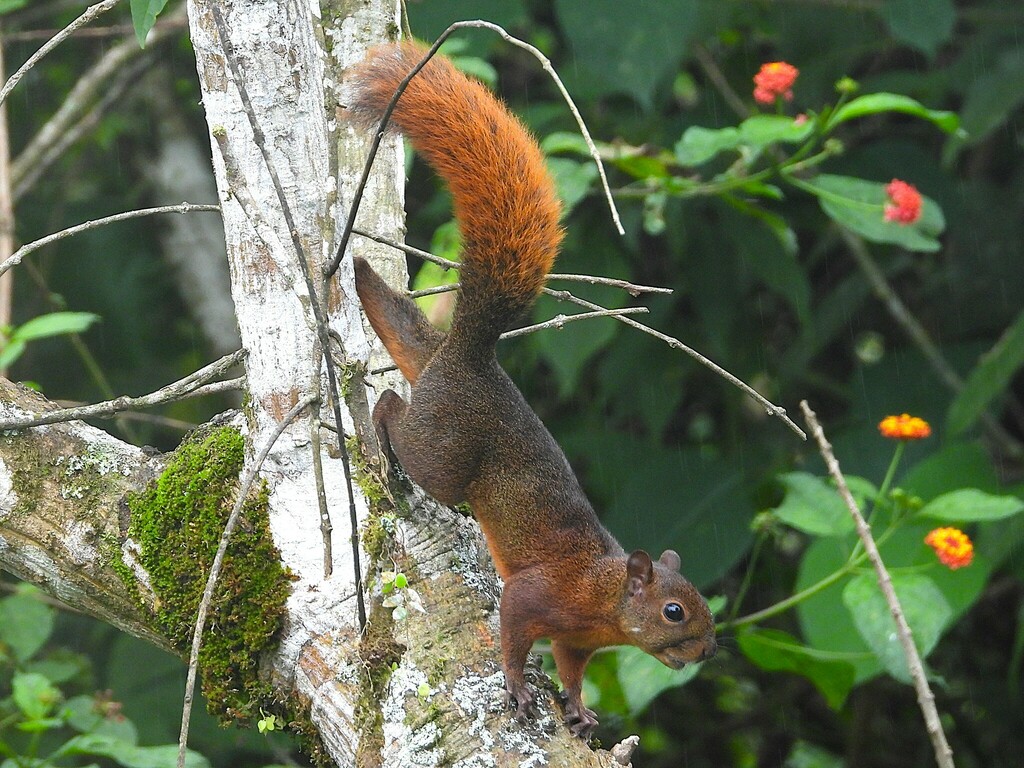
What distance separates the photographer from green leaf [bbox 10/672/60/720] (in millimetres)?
2783

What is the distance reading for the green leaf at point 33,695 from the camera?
2.78 m

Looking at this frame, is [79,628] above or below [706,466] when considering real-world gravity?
below

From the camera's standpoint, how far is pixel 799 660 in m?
3.15

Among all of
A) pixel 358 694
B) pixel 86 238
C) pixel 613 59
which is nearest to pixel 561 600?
pixel 358 694

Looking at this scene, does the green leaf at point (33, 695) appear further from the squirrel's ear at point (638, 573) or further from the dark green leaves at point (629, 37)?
the dark green leaves at point (629, 37)

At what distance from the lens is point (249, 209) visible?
2010mm

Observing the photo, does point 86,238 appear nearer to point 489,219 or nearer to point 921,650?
point 489,219

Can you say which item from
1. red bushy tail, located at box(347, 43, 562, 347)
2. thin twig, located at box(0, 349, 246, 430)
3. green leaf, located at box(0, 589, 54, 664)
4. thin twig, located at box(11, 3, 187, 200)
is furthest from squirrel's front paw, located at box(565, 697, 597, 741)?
thin twig, located at box(11, 3, 187, 200)

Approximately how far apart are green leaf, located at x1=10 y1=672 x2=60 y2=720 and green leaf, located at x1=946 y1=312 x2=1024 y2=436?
2.77 m

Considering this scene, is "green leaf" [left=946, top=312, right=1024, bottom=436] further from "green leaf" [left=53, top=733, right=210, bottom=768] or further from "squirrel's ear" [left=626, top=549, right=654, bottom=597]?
"green leaf" [left=53, top=733, right=210, bottom=768]

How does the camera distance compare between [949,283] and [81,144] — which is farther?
[81,144]

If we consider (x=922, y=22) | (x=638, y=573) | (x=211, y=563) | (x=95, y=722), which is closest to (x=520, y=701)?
(x=211, y=563)

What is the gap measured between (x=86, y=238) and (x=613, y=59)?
2.74 m

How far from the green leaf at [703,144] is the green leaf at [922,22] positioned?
91 cm
